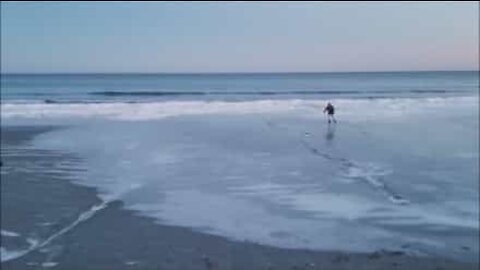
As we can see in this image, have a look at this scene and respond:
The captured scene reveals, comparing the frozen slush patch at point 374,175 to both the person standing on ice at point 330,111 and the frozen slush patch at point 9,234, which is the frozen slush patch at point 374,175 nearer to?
the frozen slush patch at point 9,234

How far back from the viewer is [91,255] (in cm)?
988

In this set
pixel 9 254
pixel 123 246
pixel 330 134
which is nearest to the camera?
pixel 9 254

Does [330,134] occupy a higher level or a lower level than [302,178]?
higher

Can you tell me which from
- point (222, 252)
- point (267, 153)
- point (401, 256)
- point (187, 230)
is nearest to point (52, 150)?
point (267, 153)

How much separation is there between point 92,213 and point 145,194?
6.29 feet

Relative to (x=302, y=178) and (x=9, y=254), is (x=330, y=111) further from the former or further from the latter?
(x=9, y=254)

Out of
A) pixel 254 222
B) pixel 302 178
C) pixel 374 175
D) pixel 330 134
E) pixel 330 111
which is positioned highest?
pixel 330 111

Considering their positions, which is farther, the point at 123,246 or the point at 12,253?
the point at 123,246

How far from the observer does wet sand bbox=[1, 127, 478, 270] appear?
9398 millimetres

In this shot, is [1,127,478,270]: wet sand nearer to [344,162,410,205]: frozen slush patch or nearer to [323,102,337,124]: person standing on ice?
[344,162,410,205]: frozen slush patch

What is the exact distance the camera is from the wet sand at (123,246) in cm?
940

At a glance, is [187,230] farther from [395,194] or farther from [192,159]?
[192,159]

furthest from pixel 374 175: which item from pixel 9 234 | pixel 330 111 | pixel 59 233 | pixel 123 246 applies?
pixel 330 111

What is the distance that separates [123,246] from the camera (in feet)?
33.9
